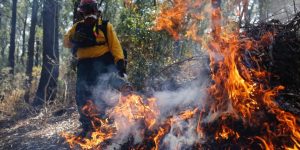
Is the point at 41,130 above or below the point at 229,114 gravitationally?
below

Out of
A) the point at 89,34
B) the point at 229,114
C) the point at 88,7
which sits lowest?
the point at 229,114

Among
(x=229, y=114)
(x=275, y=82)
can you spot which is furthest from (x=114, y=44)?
(x=275, y=82)

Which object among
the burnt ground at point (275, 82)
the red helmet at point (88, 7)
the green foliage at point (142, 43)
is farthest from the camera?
the green foliage at point (142, 43)

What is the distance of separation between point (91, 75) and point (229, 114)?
104 inches

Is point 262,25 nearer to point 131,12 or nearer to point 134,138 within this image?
point 134,138

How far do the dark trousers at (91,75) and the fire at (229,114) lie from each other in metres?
0.99

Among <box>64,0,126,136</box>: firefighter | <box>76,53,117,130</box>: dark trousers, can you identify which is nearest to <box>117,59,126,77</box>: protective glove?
<box>64,0,126,136</box>: firefighter

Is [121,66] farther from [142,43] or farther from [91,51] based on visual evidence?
[142,43]

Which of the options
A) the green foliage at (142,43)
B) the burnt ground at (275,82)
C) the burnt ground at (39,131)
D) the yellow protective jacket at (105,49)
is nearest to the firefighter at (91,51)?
the yellow protective jacket at (105,49)

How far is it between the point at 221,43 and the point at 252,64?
19.0 inches

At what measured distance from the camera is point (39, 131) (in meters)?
6.88

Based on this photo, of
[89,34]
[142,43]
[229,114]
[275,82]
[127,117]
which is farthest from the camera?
[142,43]

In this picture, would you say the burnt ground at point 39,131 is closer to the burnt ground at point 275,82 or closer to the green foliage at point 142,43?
the burnt ground at point 275,82

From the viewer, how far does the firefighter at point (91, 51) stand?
18.5 feet
